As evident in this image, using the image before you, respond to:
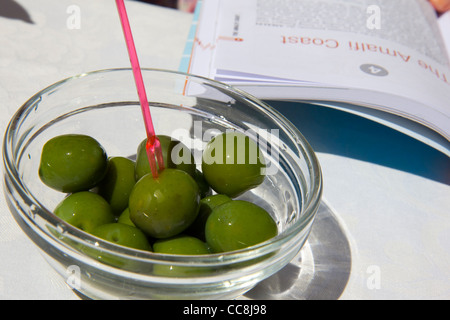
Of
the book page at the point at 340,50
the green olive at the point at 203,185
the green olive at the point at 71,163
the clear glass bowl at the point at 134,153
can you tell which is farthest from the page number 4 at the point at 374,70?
the green olive at the point at 71,163

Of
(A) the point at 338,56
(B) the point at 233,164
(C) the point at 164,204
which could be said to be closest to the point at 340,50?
(A) the point at 338,56

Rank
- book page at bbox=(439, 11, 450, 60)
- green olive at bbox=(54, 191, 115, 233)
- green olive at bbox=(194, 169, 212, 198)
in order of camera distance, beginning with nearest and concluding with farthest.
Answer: green olive at bbox=(54, 191, 115, 233) → green olive at bbox=(194, 169, 212, 198) → book page at bbox=(439, 11, 450, 60)

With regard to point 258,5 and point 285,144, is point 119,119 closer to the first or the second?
point 285,144

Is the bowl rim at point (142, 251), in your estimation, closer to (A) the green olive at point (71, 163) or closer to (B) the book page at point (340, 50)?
(A) the green olive at point (71, 163)

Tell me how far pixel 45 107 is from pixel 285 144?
303mm

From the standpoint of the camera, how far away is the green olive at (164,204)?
502 millimetres

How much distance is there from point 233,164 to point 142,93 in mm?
136

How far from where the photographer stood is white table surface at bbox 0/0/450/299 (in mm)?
587

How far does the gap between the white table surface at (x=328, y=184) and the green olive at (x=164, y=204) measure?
122mm

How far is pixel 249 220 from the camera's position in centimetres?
51

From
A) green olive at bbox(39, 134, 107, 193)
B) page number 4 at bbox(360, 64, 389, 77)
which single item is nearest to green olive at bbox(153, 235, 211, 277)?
green olive at bbox(39, 134, 107, 193)

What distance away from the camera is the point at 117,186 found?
591 millimetres

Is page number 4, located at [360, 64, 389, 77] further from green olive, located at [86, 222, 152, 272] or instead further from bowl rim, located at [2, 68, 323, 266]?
green olive, located at [86, 222, 152, 272]

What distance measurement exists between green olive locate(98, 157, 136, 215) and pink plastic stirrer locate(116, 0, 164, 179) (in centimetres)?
7
